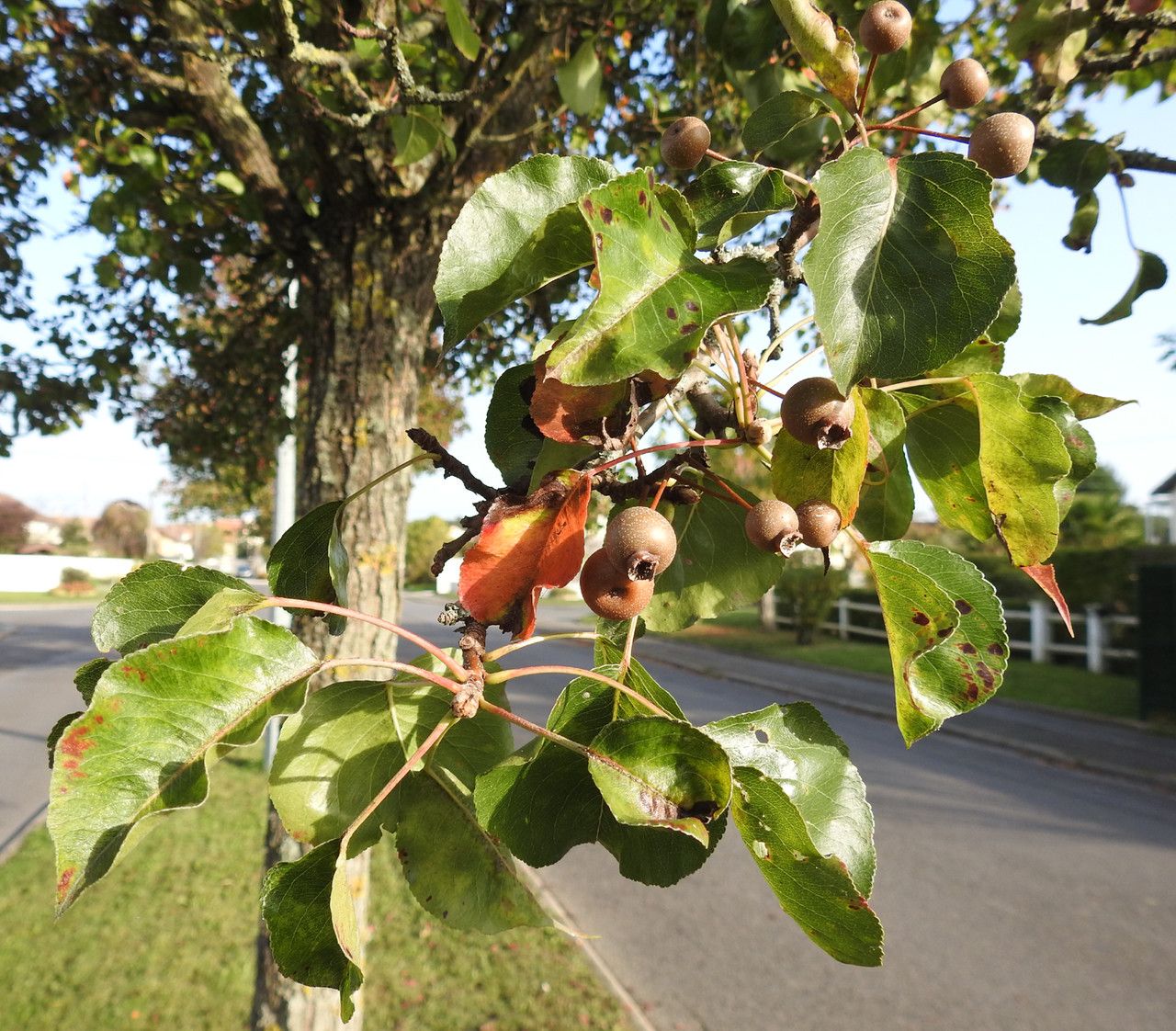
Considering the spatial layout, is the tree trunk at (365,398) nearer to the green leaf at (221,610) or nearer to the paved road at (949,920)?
the green leaf at (221,610)

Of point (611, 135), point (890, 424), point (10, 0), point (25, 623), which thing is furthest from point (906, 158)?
point (25, 623)

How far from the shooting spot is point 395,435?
310 cm

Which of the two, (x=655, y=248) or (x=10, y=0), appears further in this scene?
(x=10, y=0)

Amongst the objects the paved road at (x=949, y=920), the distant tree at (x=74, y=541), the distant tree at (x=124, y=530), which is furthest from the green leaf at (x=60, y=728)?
the distant tree at (x=74, y=541)

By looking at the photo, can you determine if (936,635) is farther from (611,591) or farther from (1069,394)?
(1069,394)

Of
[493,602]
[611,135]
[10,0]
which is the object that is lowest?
[493,602]

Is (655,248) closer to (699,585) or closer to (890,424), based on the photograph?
(890,424)

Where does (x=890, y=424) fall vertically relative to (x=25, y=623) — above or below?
above

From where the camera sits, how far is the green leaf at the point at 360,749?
804 millimetres

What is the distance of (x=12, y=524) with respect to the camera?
4588 cm

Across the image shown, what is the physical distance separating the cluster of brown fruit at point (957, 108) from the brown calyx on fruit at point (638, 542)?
44cm

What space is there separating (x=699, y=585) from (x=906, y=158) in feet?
1.67

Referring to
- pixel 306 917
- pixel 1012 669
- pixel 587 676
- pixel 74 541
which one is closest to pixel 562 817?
pixel 587 676

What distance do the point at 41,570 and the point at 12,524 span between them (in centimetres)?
698
